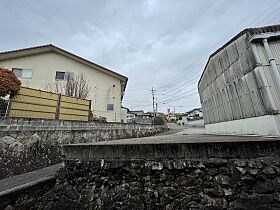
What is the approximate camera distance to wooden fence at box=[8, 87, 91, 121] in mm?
6203

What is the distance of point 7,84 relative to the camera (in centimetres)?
579

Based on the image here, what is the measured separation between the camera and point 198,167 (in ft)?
7.87

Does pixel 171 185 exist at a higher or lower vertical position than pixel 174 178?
lower

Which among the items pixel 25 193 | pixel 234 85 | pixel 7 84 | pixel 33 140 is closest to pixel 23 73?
pixel 7 84

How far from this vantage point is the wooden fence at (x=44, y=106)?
620 cm

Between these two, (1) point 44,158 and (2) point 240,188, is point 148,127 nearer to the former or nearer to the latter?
(1) point 44,158

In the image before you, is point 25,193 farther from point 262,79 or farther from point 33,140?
point 262,79

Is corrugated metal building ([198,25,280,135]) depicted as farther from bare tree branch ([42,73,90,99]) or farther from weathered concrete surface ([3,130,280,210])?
bare tree branch ([42,73,90,99])

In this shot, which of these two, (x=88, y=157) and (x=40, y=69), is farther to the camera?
(x=40, y=69)

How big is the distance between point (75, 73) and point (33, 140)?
10.8 m

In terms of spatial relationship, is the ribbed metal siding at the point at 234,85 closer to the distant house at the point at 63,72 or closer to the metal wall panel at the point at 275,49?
the metal wall panel at the point at 275,49

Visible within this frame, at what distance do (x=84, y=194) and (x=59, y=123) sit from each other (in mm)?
4382

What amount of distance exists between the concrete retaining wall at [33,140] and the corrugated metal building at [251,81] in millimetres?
7200

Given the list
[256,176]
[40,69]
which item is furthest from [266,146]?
[40,69]
